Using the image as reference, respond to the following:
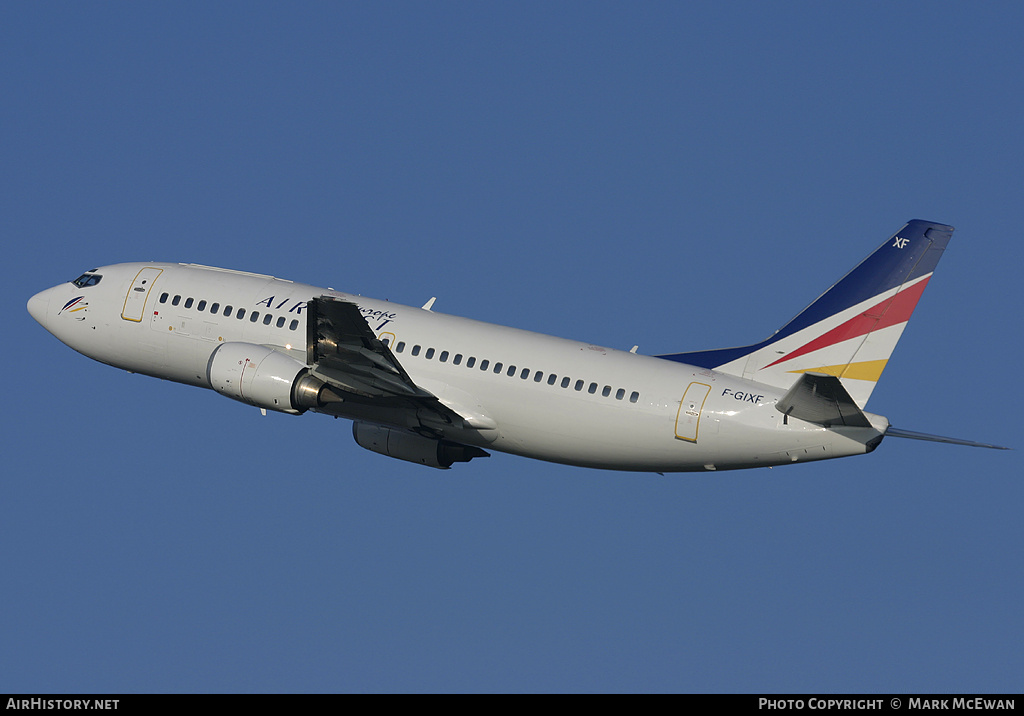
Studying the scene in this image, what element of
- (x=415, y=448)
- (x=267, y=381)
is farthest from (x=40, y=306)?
(x=415, y=448)

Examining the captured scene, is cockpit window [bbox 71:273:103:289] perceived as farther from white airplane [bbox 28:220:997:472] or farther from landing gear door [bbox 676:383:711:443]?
landing gear door [bbox 676:383:711:443]

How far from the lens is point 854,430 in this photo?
3578cm

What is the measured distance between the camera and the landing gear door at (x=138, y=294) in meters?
44.8

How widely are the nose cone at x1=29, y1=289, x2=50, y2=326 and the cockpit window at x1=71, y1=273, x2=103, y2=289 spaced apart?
47.7 inches

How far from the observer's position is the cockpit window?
46.6 m

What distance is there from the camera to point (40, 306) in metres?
47.5

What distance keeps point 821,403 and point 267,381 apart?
15.9 meters

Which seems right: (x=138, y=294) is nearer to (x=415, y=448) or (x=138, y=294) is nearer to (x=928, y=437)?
(x=415, y=448)

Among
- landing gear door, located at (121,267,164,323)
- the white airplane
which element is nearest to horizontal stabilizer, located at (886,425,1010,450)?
the white airplane

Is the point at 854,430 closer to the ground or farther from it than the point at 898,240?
closer to the ground

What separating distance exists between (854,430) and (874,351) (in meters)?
2.70
